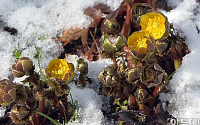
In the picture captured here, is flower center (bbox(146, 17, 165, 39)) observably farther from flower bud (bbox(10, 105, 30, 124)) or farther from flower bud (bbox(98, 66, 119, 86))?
flower bud (bbox(10, 105, 30, 124))

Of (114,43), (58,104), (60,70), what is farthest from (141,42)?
(58,104)

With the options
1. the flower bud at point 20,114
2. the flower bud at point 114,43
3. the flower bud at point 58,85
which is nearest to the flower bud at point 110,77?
the flower bud at point 114,43

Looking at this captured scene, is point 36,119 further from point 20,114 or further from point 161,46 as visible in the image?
point 161,46

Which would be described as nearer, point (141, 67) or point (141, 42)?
point (141, 67)

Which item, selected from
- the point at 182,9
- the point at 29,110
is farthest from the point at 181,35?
the point at 29,110

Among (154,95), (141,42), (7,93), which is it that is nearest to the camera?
(7,93)

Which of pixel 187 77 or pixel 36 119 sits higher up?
pixel 187 77

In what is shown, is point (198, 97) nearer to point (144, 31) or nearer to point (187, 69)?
point (187, 69)
